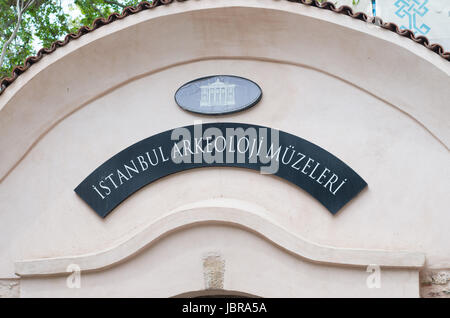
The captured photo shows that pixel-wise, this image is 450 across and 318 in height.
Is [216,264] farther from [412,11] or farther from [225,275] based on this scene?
[412,11]

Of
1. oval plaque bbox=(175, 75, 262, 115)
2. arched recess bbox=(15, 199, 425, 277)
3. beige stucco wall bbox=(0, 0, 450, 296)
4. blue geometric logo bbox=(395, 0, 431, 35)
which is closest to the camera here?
arched recess bbox=(15, 199, 425, 277)

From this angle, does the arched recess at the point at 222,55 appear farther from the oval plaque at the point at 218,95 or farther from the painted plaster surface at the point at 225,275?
the painted plaster surface at the point at 225,275

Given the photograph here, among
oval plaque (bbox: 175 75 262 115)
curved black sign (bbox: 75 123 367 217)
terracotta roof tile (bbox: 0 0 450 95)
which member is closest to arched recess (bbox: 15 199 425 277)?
curved black sign (bbox: 75 123 367 217)

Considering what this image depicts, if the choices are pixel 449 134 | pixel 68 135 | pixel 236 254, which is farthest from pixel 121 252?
pixel 449 134

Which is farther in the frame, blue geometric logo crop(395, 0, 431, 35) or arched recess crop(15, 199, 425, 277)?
blue geometric logo crop(395, 0, 431, 35)

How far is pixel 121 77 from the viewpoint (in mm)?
7676

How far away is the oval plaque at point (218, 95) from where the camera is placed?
7363 mm

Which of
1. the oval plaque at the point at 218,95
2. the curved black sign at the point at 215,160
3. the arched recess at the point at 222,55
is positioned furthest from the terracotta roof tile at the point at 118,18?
the curved black sign at the point at 215,160

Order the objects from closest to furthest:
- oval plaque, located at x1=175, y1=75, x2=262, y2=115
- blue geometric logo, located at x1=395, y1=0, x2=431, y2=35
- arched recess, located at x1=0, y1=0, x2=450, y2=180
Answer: arched recess, located at x1=0, y1=0, x2=450, y2=180, oval plaque, located at x1=175, y1=75, x2=262, y2=115, blue geometric logo, located at x1=395, y1=0, x2=431, y2=35

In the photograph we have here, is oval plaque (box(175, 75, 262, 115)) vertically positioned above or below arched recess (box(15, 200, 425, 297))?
above

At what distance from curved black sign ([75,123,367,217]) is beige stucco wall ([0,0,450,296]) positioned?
115mm

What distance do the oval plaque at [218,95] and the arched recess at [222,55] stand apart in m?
0.33

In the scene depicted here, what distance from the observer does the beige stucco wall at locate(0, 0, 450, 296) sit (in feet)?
22.0

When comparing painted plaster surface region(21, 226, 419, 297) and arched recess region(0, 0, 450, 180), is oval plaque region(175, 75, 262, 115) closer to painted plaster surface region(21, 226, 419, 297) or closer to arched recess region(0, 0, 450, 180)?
arched recess region(0, 0, 450, 180)
